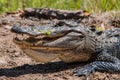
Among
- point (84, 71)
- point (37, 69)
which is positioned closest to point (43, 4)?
point (37, 69)

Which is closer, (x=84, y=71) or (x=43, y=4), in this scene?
(x=84, y=71)

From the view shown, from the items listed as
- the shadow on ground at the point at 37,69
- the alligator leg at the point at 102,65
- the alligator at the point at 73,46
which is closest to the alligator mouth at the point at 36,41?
the alligator at the point at 73,46

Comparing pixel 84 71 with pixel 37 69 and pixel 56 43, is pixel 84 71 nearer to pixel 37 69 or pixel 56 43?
pixel 56 43

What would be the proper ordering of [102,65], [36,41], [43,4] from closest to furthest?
[36,41] → [102,65] → [43,4]

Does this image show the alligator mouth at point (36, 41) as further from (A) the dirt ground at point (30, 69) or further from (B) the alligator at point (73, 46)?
(A) the dirt ground at point (30, 69)

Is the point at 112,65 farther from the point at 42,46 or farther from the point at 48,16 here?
the point at 48,16

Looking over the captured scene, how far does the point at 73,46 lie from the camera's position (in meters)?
5.73

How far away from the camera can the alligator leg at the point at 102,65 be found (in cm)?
559

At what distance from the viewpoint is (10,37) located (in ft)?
23.7

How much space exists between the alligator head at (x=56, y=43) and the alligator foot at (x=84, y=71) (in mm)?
198

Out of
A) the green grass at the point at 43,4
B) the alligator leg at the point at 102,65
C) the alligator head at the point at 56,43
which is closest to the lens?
the alligator head at the point at 56,43

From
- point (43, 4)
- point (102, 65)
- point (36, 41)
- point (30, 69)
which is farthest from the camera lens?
point (43, 4)

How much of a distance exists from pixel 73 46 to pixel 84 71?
356mm

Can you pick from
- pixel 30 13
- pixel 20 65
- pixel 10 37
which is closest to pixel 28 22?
pixel 30 13
